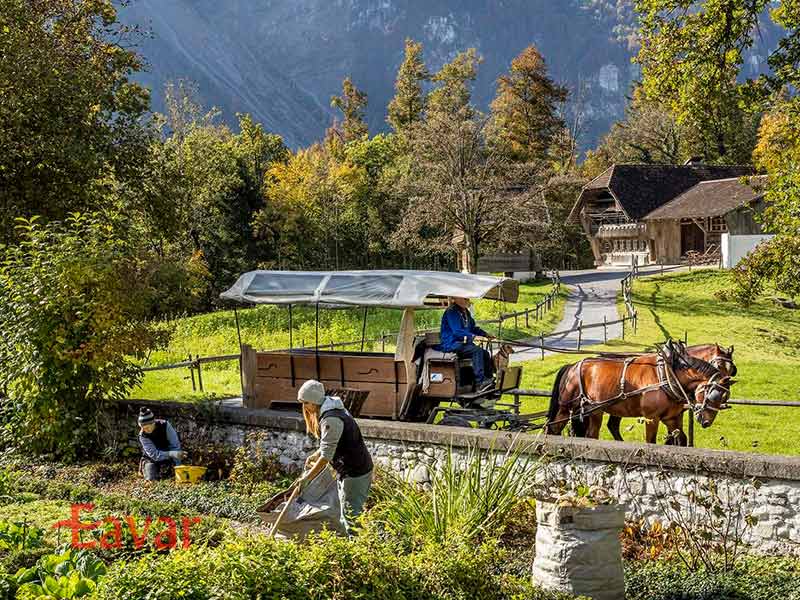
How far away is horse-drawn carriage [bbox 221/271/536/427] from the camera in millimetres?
13938

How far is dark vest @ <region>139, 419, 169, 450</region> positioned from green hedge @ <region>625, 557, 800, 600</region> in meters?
7.48

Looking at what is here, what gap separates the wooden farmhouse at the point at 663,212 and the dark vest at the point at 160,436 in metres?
44.1

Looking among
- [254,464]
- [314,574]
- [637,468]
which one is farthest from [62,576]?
[637,468]

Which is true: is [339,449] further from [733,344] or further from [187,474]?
[733,344]

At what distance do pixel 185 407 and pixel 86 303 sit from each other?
2306 mm

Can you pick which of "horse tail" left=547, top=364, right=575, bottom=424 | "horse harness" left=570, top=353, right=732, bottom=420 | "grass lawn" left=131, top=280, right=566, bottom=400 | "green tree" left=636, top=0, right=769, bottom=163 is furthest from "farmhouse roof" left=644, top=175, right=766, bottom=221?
"horse harness" left=570, top=353, right=732, bottom=420

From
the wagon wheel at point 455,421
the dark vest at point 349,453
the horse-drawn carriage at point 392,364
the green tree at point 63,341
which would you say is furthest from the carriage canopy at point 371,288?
the dark vest at point 349,453

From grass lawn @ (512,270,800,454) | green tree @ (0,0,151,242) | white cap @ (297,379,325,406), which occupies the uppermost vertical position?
green tree @ (0,0,151,242)

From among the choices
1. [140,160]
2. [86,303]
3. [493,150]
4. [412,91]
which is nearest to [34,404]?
[86,303]

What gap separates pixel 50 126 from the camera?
22438 millimetres

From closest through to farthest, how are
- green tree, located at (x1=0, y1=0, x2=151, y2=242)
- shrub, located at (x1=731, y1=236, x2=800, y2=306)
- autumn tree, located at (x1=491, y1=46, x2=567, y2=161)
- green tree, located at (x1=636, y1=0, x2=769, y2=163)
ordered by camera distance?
shrub, located at (x1=731, y1=236, x2=800, y2=306) → green tree, located at (x1=636, y1=0, x2=769, y2=163) → green tree, located at (x1=0, y1=0, x2=151, y2=242) → autumn tree, located at (x1=491, y1=46, x2=567, y2=161)

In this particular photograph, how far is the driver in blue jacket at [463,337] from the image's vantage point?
13883 millimetres

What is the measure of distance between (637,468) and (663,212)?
167ft

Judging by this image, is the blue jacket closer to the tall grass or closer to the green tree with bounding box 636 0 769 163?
the tall grass
